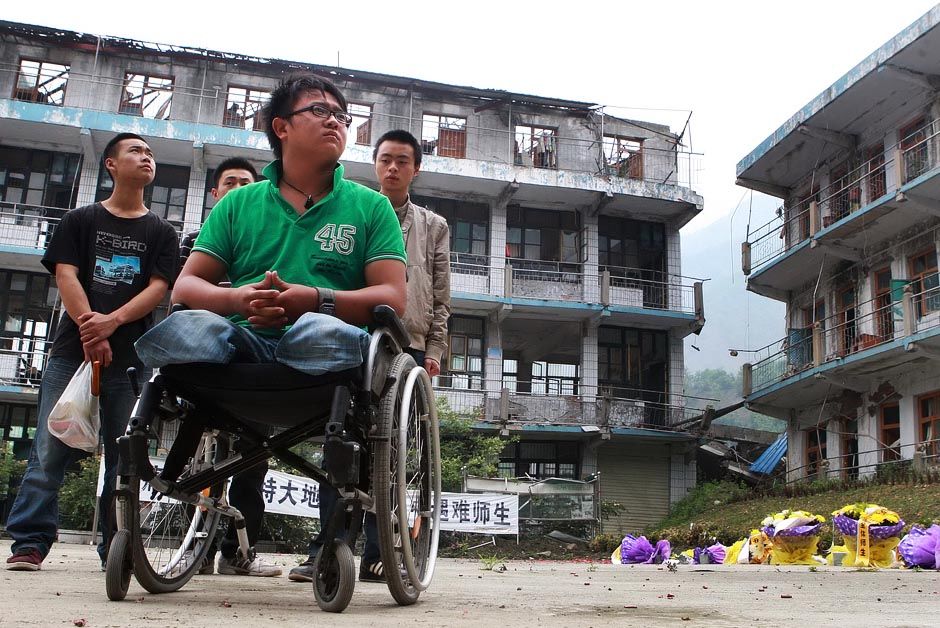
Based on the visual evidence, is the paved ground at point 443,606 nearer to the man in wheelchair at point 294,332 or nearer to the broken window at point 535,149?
the man in wheelchair at point 294,332

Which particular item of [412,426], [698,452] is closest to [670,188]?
[698,452]

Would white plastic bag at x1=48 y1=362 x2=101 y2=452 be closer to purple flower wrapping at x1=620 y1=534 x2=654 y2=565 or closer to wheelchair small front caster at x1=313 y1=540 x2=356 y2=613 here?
wheelchair small front caster at x1=313 y1=540 x2=356 y2=613

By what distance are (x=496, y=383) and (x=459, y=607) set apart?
62.8ft

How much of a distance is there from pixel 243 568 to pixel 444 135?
19.8 metres

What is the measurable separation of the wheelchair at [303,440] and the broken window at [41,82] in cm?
2138

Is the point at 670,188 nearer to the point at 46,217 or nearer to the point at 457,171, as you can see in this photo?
the point at 457,171

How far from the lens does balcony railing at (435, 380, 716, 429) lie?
20.9m

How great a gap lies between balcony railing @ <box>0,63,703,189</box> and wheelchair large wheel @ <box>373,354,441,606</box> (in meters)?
19.5

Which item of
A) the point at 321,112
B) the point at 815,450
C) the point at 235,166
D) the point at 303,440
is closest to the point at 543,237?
the point at 815,450

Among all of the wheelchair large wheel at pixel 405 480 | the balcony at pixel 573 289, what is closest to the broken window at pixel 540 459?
the balcony at pixel 573 289

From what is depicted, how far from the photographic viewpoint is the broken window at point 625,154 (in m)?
23.5

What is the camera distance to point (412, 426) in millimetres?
2953

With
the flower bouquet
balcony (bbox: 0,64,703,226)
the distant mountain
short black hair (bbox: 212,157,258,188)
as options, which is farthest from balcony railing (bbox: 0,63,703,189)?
the distant mountain

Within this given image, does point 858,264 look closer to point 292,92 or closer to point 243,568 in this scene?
point 243,568
